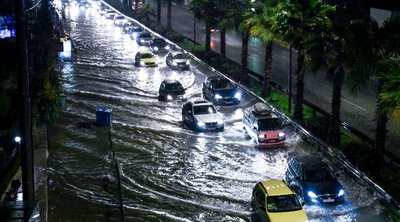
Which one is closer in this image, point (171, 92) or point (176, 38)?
point (171, 92)

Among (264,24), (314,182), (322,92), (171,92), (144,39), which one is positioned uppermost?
(264,24)

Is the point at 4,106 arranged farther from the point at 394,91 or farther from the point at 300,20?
the point at 394,91

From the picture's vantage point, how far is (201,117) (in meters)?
32.4

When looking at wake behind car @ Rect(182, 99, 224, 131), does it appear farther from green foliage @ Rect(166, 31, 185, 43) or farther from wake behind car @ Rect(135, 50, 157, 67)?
green foliage @ Rect(166, 31, 185, 43)

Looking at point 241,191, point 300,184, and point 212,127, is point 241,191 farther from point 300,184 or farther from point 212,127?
point 212,127

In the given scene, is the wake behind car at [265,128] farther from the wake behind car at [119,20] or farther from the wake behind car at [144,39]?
the wake behind car at [119,20]

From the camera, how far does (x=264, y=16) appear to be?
122 feet

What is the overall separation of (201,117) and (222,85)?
24.0ft

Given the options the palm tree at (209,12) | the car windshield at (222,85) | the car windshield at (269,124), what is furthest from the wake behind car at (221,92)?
the palm tree at (209,12)

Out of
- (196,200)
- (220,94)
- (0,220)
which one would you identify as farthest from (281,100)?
(0,220)

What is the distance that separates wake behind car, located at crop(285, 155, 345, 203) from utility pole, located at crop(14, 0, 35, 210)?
1117 centimetres

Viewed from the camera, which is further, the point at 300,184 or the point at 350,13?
the point at 350,13

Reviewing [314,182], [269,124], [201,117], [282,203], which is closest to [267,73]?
[201,117]

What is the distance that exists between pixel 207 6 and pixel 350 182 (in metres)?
28.4
